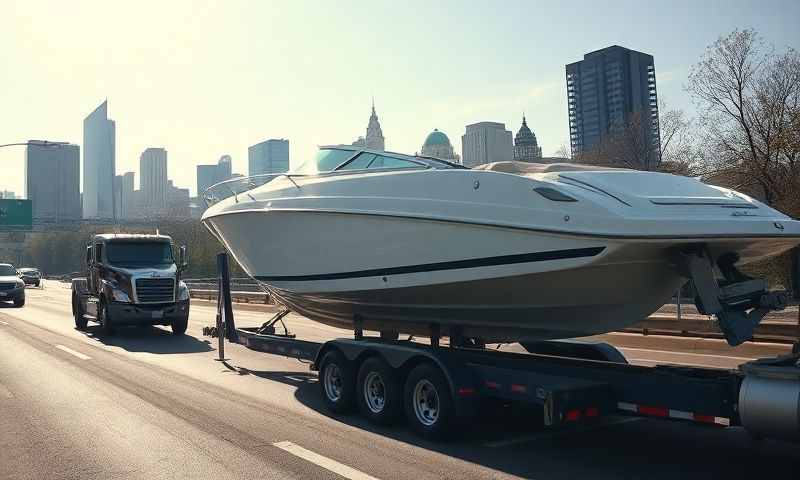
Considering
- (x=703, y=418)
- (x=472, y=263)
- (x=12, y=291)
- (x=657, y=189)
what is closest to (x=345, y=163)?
(x=472, y=263)

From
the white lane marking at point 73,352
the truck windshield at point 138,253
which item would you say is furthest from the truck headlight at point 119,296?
the white lane marking at point 73,352

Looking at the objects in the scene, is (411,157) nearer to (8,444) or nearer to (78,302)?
(8,444)

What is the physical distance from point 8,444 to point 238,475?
2.53 m

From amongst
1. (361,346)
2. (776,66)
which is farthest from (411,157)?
(776,66)

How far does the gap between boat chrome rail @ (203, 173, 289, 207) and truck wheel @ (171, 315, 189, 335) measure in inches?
216

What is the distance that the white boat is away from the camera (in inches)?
213

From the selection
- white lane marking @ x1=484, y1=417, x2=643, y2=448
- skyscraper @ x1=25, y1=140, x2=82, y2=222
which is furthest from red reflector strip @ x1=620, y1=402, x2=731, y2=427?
skyscraper @ x1=25, y1=140, x2=82, y2=222

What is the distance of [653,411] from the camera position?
208 inches

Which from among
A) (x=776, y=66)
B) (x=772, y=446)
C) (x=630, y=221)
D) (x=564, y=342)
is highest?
(x=776, y=66)

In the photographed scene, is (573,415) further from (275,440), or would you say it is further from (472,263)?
(275,440)

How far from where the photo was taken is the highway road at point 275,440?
525cm

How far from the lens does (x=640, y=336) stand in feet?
41.2

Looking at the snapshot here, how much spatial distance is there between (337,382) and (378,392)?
2.34ft

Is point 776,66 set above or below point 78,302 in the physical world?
above
